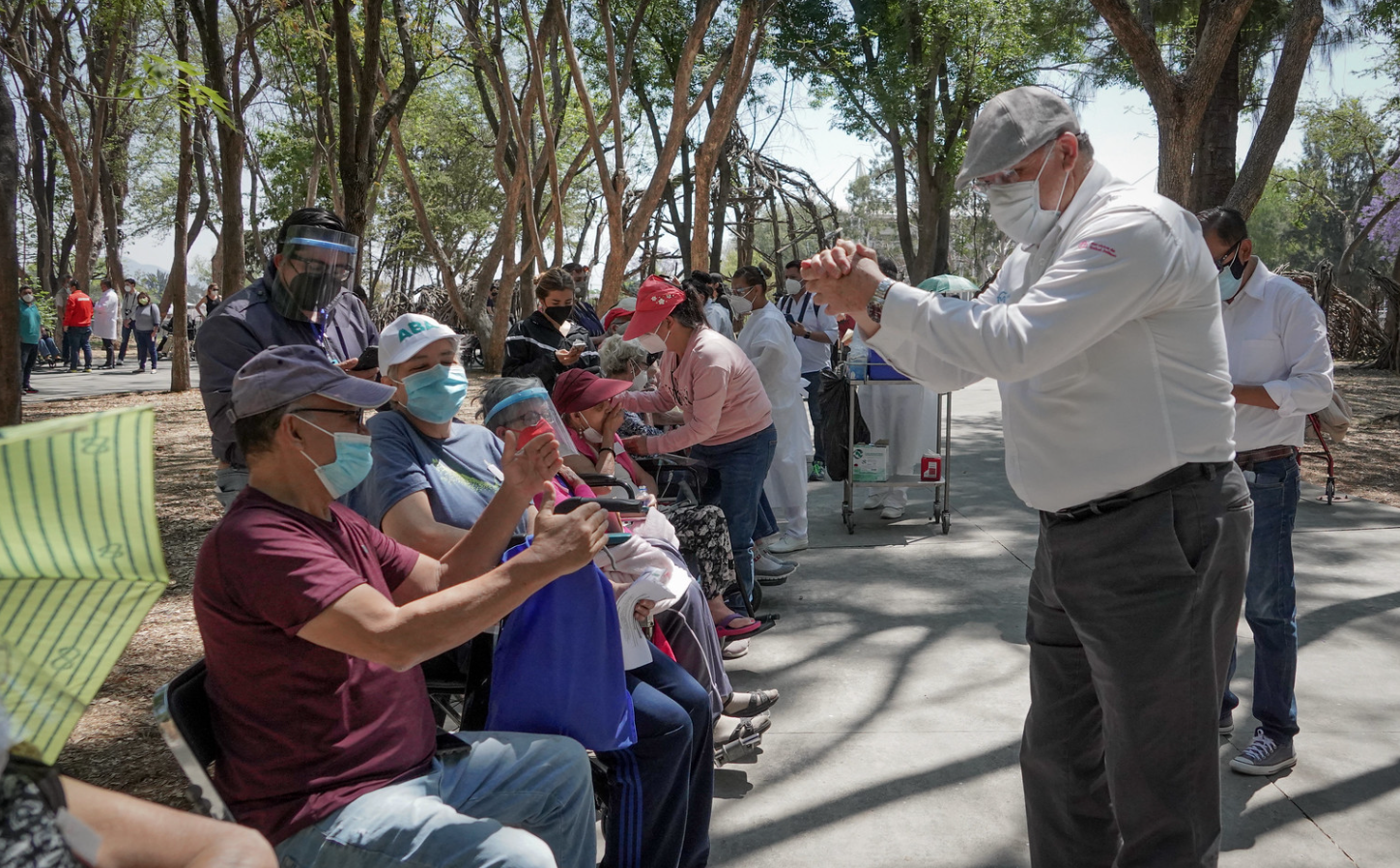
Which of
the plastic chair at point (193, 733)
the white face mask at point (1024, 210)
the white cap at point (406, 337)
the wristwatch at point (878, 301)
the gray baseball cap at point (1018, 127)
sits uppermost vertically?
the gray baseball cap at point (1018, 127)

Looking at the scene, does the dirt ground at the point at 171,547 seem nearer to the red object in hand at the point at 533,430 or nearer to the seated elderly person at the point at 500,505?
the seated elderly person at the point at 500,505

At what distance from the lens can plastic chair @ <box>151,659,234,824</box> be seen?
73.8 inches

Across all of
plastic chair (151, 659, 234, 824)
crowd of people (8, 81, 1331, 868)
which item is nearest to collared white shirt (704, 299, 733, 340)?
crowd of people (8, 81, 1331, 868)

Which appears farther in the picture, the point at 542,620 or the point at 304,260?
the point at 304,260

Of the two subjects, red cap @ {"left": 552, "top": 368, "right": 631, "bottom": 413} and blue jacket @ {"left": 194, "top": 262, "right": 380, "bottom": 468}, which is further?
red cap @ {"left": 552, "top": 368, "right": 631, "bottom": 413}

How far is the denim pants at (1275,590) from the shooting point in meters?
3.48

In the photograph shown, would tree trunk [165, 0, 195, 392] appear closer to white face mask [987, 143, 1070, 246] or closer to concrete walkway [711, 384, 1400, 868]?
concrete walkway [711, 384, 1400, 868]

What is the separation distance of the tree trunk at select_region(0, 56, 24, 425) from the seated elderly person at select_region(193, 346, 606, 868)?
192 inches

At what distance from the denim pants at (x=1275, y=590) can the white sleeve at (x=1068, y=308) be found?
5.59 feet

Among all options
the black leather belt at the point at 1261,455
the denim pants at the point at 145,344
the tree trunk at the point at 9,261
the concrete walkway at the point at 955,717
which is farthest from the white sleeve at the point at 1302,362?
the denim pants at the point at 145,344

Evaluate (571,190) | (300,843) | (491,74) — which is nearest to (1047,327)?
(300,843)

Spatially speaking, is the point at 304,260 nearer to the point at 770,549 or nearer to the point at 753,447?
the point at 753,447

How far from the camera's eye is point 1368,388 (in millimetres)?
16266

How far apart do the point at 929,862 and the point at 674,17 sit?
719 inches
